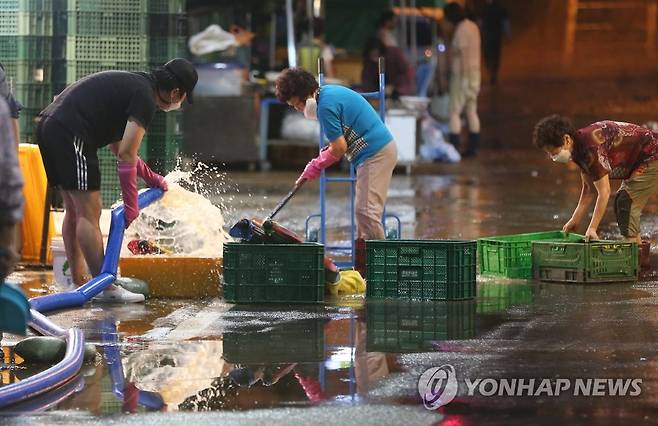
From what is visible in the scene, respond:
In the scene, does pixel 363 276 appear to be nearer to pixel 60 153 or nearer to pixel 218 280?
pixel 218 280

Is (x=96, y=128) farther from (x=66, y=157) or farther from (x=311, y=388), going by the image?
(x=311, y=388)

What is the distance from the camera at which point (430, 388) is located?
7.40 m

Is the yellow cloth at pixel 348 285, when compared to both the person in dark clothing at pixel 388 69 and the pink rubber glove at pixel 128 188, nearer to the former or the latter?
the pink rubber glove at pixel 128 188

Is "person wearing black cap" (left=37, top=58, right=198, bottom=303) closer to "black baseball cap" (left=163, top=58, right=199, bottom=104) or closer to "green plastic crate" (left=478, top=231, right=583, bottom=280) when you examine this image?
"black baseball cap" (left=163, top=58, right=199, bottom=104)

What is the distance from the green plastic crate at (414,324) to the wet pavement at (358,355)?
0.5 inches

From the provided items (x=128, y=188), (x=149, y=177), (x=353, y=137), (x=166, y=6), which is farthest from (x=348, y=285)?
(x=166, y=6)

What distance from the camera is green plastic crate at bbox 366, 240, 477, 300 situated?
33.2 feet

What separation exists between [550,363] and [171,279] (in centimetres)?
362

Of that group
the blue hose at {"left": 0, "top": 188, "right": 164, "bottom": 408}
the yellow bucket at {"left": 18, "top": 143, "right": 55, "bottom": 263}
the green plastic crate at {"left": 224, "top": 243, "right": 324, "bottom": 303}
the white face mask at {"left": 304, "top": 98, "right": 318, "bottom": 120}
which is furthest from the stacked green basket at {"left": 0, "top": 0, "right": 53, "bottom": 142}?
the green plastic crate at {"left": 224, "top": 243, "right": 324, "bottom": 303}

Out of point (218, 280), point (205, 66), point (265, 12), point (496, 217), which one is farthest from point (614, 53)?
point (218, 280)

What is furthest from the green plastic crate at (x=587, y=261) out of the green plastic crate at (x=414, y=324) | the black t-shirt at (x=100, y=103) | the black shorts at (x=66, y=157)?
the black shorts at (x=66, y=157)

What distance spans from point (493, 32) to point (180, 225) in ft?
74.9

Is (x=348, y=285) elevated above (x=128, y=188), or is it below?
below

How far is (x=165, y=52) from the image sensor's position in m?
13.4
